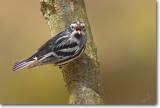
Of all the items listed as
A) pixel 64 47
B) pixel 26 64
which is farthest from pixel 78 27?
Answer: pixel 26 64

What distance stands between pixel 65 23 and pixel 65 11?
4 centimetres

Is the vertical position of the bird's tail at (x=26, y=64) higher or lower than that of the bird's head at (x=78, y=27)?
lower

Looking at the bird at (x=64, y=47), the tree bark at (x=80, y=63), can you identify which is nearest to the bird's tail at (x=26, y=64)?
the bird at (x=64, y=47)

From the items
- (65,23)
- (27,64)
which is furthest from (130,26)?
(27,64)

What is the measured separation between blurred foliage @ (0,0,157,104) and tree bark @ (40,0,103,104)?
0.10 feet

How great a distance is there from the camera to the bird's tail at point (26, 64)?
2.52 m

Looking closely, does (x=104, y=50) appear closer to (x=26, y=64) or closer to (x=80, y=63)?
(x=80, y=63)

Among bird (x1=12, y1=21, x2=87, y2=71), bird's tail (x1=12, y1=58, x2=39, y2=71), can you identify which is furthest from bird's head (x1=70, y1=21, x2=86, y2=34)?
bird's tail (x1=12, y1=58, x2=39, y2=71)

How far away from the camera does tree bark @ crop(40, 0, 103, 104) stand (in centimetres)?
252

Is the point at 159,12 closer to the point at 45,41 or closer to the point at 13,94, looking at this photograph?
the point at 45,41

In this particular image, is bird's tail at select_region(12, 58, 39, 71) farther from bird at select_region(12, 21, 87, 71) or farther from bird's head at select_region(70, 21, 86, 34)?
bird's head at select_region(70, 21, 86, 34)

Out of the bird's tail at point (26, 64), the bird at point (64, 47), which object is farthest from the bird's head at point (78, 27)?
the bird's tail at point (26, 64)

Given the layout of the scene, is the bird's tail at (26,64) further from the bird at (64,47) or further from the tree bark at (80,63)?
the tree bark at (80,63)

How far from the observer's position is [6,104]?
102 inches
